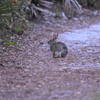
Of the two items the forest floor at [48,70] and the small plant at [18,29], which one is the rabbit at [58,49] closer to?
the forest floor at [48,70]

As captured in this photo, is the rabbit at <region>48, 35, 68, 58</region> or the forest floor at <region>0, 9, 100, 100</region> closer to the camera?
the forest floor at <region>0, 9, 100, 100</region>

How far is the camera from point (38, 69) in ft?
27.5

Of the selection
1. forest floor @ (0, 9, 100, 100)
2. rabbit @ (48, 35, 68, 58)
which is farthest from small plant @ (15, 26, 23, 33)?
rabbit @ (48, 35, 68, 58)

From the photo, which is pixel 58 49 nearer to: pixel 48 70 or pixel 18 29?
pixel 48 70

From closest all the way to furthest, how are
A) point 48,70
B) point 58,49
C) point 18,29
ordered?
point 48,70
point 58,49
point 18,29

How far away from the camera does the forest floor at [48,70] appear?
6148 mm

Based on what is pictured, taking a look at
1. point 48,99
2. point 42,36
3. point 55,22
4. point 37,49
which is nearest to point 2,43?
point 37,49

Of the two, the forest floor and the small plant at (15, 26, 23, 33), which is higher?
the forest floor

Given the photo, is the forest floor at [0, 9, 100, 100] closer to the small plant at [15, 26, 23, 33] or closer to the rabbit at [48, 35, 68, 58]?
the rabbit at [48, 35, 68, 58]

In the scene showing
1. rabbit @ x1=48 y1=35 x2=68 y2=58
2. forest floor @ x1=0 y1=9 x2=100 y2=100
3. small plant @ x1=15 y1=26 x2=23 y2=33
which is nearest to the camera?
forest floor @ x1=0 y1=9 x2=100 y2=100

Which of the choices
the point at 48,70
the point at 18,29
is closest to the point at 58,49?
the point at 48,70

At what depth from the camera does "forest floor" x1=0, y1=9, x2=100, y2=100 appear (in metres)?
6.15

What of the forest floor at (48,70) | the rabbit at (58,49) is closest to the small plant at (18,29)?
the forest floor at (48,70)

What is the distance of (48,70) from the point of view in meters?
8.23
